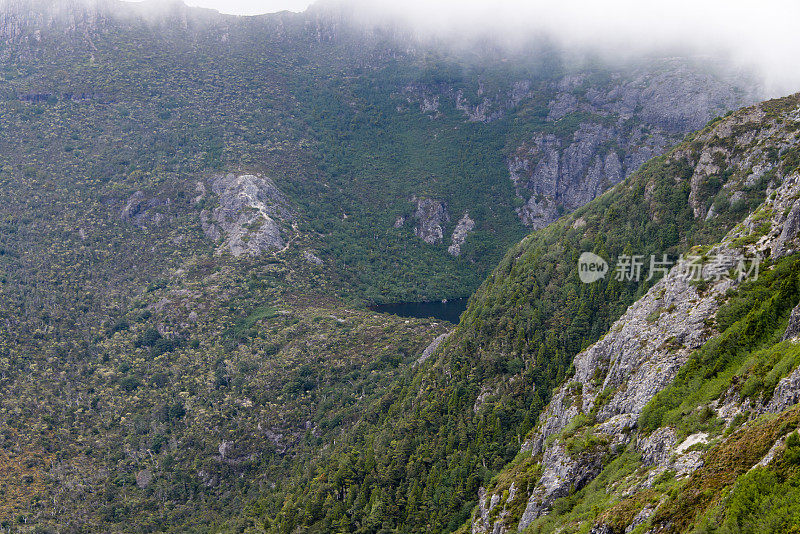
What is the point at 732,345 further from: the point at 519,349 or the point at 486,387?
the point at 486,387

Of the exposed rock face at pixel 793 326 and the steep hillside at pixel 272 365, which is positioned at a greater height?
the exposed rock face at pixel 793 326

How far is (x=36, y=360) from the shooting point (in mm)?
145625

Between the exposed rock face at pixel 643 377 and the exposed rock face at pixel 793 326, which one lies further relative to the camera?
the exposed rock face at pixel 643 377

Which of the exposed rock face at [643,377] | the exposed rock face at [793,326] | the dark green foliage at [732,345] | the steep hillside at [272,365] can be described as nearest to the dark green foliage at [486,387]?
the steep hillside at [272,365]

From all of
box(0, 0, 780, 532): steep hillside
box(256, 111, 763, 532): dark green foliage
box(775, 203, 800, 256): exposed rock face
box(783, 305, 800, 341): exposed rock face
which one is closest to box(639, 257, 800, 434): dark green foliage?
box(775, 203, 800, 256): exposed rock face

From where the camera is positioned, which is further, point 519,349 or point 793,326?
point 519,349

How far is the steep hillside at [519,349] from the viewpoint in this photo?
80375 mm

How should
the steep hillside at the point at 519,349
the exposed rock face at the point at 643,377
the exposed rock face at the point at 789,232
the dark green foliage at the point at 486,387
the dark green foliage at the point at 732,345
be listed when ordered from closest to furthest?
the exposed rock face at the point at 643,377, the dark green foliage at the point at 732,345, the exposed rock face at the point at 789,232, the steep hillside at the point at 519,349, the dark green foliage at the point at 486,387

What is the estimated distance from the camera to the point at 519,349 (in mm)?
94188

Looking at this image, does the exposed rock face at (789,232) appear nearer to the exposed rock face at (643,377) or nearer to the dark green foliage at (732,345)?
the exposed rock face at (643,377)

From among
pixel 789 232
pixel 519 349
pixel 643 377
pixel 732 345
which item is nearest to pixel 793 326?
pixel 732 345

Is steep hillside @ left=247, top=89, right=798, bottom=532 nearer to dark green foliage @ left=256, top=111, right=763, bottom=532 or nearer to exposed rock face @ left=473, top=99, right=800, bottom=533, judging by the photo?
dark green foliage @ left=256, top=111, right=763, bottom=532

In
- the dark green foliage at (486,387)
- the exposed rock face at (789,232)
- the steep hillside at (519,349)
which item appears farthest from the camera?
the dark green foliage at (486,387)

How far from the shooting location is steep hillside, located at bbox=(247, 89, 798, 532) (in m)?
80.4
